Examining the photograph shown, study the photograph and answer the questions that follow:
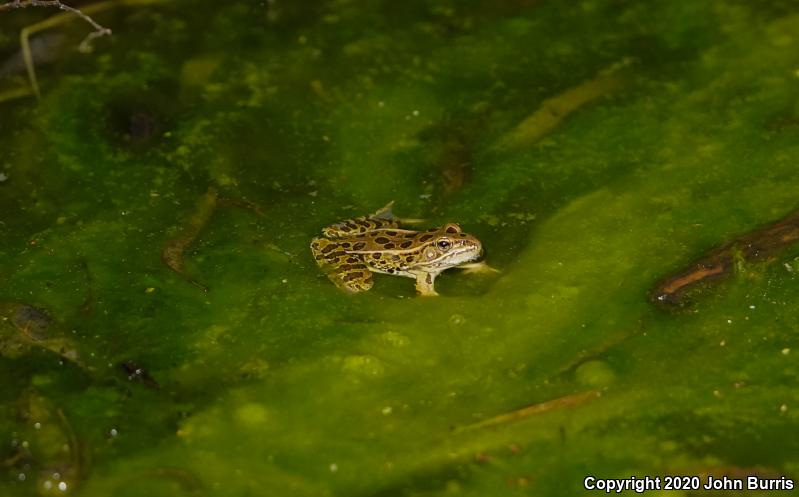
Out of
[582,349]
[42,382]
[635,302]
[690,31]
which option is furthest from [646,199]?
[42,382]

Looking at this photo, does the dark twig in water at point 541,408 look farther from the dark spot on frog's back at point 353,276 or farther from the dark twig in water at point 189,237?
the dark twig in water at point 189,237

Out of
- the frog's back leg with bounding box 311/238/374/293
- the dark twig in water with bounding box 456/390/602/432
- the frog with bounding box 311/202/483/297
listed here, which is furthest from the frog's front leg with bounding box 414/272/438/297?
the dark twig in water with bounding box 456/390/602/432

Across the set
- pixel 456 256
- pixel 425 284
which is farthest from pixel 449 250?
pixel 425 284

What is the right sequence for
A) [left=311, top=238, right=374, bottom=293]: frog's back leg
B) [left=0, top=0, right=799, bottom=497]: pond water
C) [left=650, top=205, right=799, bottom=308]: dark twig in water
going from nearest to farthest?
1. [left=0, top=0, right=799, bottom=497]: pond water
2. [left=650, top=205, right=799, bottom=308]: dark twig in water
3. [left=311, top=238, right=374, bottom=293]: frog's back leg

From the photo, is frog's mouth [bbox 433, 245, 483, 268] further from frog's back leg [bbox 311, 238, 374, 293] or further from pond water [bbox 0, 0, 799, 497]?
frog's back leg [bbox 311, 238, 374, 293]

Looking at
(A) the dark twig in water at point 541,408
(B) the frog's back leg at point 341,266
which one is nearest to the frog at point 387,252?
(B) the frog's back leg at point 341,266

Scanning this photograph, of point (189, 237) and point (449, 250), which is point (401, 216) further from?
point (189, 237)

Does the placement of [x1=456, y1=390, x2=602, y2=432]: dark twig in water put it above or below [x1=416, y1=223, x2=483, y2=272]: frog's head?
below
